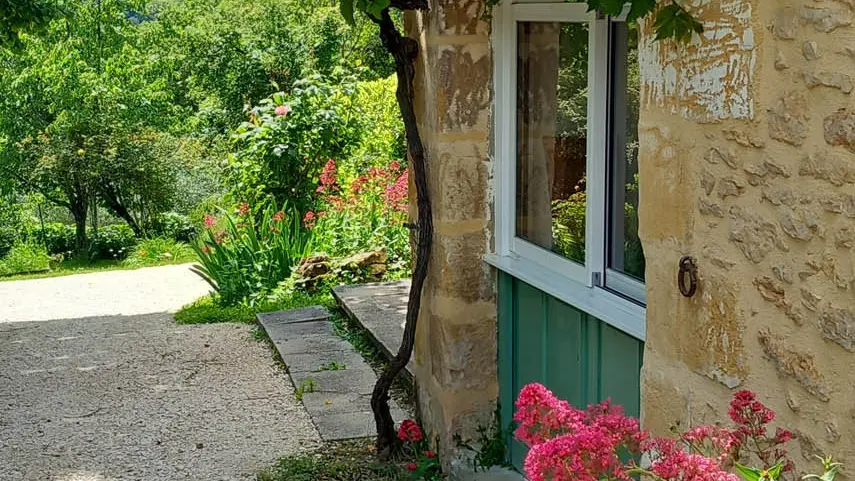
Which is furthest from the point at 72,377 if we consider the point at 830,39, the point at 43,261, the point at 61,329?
the point at 43,261

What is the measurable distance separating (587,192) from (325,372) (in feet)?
9.89

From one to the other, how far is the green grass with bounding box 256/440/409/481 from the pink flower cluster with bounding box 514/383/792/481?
237cm

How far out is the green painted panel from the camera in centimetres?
326

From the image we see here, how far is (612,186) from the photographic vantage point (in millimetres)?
3303

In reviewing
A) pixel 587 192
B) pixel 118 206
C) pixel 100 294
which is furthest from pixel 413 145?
pixel 118 206

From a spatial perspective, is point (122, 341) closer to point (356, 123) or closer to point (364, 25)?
point (356, 123)

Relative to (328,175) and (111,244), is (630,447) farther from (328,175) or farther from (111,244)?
(111,244)

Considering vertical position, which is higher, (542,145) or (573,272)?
(542,145)

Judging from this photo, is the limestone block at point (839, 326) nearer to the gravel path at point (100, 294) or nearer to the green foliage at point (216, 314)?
the green foliage at point (216, 314)

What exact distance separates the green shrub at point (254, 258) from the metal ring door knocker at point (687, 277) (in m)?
6.19

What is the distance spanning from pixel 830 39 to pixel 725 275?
59 centimetres

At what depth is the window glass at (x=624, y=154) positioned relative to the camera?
314 centimetres

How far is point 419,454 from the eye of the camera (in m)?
4.57

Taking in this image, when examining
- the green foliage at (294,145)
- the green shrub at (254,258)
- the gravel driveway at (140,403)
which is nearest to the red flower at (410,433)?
the gravel driveway at (140,403)
